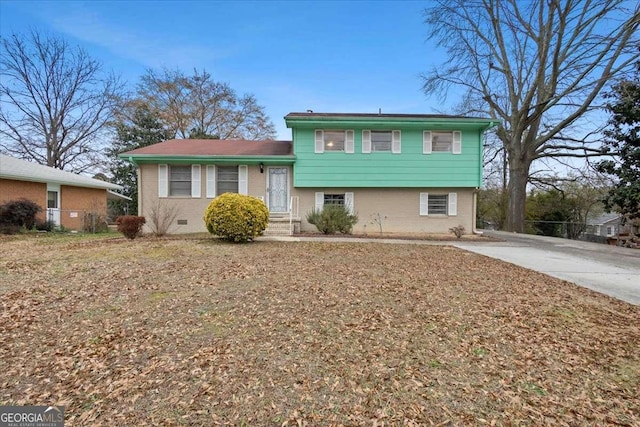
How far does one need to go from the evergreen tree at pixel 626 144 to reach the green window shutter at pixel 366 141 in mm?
9358

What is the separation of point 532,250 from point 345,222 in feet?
21.0

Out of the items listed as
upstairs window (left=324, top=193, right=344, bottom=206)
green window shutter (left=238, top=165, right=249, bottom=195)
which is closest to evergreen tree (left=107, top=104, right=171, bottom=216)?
green window shutter (left=238, top=165, right=249, bottom=195)

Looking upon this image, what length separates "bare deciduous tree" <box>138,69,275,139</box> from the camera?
80.7ft

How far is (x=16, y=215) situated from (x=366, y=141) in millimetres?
14967

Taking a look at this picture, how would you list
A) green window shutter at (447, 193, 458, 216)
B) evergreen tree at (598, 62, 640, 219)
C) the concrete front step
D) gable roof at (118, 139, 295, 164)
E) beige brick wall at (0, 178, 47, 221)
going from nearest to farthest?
evergreen tree at (598, 62, 640, 219) → the concrete front step → gable roof at (118, 139, 295, 164) → green window shutter at (447, 193, 458, 216) → beige brick wall at (0, 178, 47, 221)

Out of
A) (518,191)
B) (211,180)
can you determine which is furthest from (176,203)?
(518,191)

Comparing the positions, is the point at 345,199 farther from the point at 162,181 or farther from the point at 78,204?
the point at 78,204

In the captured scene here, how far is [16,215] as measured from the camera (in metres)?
12.6

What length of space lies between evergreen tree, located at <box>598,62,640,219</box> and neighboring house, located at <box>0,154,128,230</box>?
23113mm

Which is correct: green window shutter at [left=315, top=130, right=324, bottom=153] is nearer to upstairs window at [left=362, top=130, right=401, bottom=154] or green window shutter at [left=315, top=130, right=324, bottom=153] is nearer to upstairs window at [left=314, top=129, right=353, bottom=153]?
upstairs window at [left=314, top=129, right=353, bottom=153]

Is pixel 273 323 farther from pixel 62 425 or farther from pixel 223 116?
pixel 223 116

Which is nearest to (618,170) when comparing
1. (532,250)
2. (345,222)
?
(532,250)

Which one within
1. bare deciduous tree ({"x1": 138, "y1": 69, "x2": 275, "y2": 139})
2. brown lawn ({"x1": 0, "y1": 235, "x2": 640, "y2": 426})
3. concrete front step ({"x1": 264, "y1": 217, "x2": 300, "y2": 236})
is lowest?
brown lawn ({"x1": 0, "y1": 235, "x2": 640, "y2": 426})

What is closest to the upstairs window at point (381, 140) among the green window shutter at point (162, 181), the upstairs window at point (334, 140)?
the upstairs window at point (334, 140)
